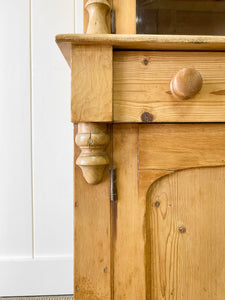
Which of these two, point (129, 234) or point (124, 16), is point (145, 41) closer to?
point (124, 16)

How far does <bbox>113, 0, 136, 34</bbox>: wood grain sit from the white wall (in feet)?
1.55

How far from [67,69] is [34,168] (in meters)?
0.40

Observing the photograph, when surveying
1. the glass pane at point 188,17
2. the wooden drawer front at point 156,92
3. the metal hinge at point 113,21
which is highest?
the glass pane at point 188,17

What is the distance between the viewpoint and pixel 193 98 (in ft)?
1.30

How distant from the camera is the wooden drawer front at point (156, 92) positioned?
1.29 ft

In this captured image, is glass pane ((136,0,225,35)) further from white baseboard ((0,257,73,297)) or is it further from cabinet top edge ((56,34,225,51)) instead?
white baseboard ((0,257,73,297))

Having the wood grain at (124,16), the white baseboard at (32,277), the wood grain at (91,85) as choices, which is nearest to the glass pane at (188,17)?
the wood grain at (124,16)

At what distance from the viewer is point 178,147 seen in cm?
41

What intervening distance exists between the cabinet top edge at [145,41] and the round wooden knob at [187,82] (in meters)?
0.06

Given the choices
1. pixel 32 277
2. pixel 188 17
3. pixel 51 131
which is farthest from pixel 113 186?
pixel 32 277

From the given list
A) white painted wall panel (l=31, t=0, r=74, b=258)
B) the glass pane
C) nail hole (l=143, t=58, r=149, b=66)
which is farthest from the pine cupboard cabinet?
white painted wall panel (l=31, t=0, r=74, b=258)

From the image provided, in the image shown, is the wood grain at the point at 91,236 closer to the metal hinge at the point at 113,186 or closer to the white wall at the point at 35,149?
the metal hinge at the point at 113,186

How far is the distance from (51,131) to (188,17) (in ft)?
1.95

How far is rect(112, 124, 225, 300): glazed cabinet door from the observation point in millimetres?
413
